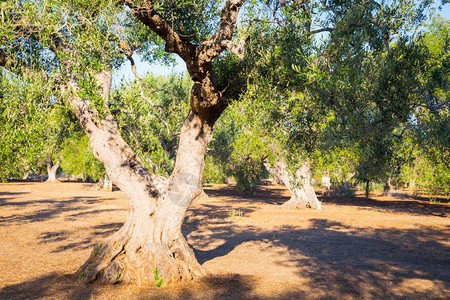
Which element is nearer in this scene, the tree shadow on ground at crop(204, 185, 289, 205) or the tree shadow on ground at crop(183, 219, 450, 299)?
the tree shadow on ground at crop(183, 219, 450, 299)

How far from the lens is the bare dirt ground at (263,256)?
9.05 metres

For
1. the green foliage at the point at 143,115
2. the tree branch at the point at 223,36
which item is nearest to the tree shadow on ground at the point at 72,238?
the green foliage at the point at 143,115

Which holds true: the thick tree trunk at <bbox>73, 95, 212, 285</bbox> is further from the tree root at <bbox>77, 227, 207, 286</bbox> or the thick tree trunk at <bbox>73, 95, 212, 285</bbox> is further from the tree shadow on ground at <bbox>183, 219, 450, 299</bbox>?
the tree shadow on ground at <bbox>183, 219, 450, 299</bbox>

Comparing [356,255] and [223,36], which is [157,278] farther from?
[356,255]

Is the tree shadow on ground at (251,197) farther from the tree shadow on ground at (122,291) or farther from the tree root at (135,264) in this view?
the tree shadow on ground at (122,291)

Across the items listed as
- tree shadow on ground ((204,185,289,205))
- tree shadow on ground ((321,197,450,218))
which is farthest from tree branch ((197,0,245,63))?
tree shadow on ground ((204,185,289,205))

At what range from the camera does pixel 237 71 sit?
415 inches

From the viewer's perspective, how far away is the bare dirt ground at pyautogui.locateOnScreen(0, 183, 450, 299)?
905 centimetres

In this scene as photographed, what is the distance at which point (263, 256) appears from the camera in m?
13.8

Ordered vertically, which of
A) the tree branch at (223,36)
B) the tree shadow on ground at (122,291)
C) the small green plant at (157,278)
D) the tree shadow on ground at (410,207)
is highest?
the tree branch at (223,36)

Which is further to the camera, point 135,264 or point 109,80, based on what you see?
point 109,80

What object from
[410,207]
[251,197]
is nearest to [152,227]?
[410,207]

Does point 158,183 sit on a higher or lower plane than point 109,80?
lower

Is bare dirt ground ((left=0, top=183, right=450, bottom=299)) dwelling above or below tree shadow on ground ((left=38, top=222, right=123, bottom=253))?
above
